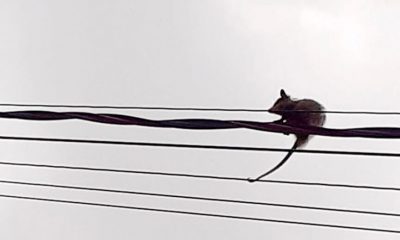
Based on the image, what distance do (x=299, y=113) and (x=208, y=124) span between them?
0.71 meters

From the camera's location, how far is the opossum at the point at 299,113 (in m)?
3.89

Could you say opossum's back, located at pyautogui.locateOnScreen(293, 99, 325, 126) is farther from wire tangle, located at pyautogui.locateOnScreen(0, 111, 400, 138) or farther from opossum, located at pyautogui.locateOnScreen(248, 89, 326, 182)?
wire tangle, located at pyautogui.locateOnScreen(0, 111, 400, 138)

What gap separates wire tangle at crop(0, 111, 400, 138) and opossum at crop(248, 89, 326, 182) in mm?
122

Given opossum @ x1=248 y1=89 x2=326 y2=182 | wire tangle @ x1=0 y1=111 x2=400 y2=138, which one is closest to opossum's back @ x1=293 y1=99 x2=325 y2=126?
opossum @ x1=248 y1=89 x2=326 y2=182

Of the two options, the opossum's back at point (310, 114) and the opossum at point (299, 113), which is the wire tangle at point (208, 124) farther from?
the opossum's back at point (310, 114)

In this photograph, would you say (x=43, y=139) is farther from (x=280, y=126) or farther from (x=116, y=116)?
(x=280, y=126)

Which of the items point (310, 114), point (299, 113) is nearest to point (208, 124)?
point (299, 113)

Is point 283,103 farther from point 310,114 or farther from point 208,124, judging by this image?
point 208,124

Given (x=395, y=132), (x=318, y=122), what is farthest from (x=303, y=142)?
(x=395, y=132)

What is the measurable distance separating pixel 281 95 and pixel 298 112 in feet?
4.04

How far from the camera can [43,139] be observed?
4.02m

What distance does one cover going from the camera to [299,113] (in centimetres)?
401

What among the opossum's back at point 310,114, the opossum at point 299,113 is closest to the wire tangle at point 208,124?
the opossum at point 299,113

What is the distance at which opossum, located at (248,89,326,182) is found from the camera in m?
3.89
